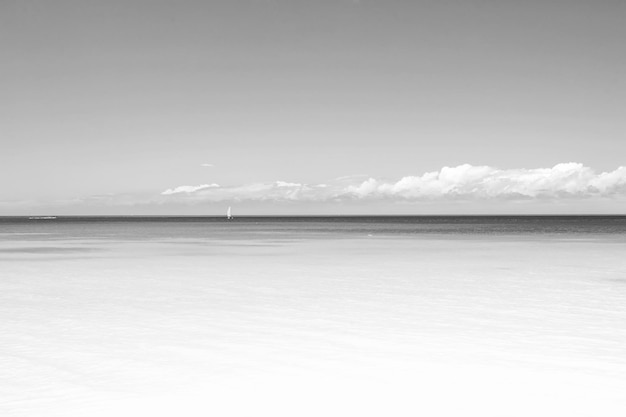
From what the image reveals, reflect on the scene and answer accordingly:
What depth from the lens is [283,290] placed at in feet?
58.5

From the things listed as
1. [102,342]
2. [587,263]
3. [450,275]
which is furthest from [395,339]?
[587,263]

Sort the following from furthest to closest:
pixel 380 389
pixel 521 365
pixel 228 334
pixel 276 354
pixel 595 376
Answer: pixel 228 334, pixel 276 354, pixel 521 365, pixel 595 376, pixel 380 389

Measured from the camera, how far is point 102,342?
33.8ft

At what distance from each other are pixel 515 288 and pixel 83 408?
14.1 m

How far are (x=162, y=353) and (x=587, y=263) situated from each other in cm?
2297

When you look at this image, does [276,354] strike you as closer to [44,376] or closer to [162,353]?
[162,353]

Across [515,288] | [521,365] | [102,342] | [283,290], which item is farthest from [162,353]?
[515,288]

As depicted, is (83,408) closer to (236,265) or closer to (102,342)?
(102,342)

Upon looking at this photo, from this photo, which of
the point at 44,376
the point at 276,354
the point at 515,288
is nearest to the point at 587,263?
the point at 515,288

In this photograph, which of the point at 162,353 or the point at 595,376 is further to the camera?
the point at 162,353

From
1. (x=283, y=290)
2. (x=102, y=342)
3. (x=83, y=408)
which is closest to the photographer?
(x=83, y=408)

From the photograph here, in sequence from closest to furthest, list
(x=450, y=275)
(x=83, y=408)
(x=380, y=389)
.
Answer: (x=83, y=408)
(x=380, y=389)
(x=450, y=275)

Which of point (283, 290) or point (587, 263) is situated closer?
point (283, 290)

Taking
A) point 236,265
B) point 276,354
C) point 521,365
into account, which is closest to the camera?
point 521,365
